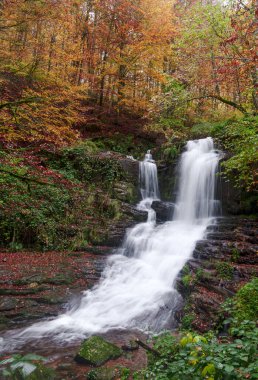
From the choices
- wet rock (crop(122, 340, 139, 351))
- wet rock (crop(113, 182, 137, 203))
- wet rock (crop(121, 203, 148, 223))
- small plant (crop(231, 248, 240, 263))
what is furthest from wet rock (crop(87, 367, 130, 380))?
wet rock (crop(113, 182, 137, 203))

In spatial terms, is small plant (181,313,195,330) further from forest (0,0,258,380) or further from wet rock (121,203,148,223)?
wet rock (121,203,148,223)

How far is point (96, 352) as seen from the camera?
17.2ft

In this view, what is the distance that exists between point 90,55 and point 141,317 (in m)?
15.3

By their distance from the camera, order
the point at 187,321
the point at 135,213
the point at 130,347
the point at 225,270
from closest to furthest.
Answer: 1. the point at 130,347
2. the point at 187,321
3. the point at 225,270
4. the point at 135,213

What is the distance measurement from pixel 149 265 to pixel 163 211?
3699mm

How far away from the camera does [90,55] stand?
1755cm

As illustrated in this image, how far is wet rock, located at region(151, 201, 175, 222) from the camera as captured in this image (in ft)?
41.8

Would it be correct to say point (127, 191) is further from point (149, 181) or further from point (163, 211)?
point (163, 211)

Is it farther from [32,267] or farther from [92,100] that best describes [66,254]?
[92,100]

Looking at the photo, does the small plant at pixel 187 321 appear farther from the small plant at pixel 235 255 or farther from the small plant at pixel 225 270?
the small plant at pixel 235 255

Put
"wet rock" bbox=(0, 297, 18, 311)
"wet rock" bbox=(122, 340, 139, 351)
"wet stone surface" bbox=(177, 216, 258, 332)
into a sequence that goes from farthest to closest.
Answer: "wet rock" bbox=(0, 297, 18, 311)
"wet stone surface" bbox=(177, 216, 258, 332)
"wet rock" bbox=(122, 340, 139, 351)

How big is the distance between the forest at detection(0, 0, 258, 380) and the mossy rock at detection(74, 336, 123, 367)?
2cm

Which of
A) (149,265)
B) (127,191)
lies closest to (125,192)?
(127,191)

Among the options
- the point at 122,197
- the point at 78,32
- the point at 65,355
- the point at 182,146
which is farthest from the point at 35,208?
the point at 78,32
